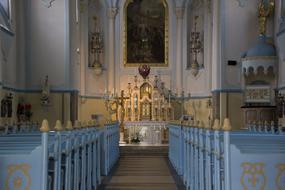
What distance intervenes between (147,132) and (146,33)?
6.51 m

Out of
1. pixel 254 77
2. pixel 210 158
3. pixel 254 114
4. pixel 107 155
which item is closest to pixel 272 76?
pixel 254 77

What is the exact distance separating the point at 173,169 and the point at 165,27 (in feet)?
41.9

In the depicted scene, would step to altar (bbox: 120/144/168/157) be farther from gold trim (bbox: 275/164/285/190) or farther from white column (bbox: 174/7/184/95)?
gold trim (bbox: 275/164/285/190)

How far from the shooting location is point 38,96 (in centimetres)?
1847

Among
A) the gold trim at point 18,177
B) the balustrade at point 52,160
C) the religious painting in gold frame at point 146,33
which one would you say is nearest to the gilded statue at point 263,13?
the religious painting in gold frame at point 146,33

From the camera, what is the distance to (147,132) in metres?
20.2

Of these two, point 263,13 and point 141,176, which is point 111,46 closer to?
point 263,13

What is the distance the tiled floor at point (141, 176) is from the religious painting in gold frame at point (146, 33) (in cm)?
939

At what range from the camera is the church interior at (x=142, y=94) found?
595cm

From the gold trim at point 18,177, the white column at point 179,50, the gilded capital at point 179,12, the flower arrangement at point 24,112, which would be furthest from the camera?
the gilded capital at point 179,12

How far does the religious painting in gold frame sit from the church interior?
0.05 meters

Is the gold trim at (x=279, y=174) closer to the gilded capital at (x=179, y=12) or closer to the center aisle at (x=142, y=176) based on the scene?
the center aisle at (x=142, y=176)

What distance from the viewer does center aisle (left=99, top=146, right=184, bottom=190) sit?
9.64m

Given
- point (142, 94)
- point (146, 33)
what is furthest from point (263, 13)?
point (146, 33)
